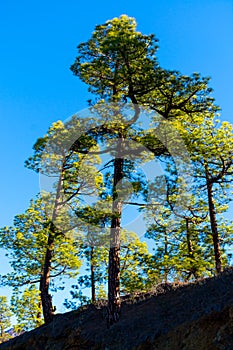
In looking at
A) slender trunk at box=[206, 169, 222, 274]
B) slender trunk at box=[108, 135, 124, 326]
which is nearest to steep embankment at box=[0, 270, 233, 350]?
slender trunk at box=[108, 135, 124, 326]

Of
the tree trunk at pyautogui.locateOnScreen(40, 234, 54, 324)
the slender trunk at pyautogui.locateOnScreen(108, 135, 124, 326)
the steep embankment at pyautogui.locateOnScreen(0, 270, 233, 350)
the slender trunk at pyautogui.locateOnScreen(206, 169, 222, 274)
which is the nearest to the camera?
the steep embankment at pyautogui.locateOnScreen(0, 270, 233, 350)

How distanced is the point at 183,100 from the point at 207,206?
6.93 m

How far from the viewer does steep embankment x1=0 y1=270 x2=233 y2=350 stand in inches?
336

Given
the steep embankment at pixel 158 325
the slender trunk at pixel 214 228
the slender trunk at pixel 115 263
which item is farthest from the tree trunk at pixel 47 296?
the slender trunk at pixel 214 228

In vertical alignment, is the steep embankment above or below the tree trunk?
below

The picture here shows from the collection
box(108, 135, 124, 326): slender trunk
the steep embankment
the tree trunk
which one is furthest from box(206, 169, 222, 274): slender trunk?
the tree trunk

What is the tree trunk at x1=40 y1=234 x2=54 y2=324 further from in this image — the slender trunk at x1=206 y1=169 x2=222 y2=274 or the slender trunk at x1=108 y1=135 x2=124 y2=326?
the slender trunk at x1=206 y1=169 x2=222 y2=274

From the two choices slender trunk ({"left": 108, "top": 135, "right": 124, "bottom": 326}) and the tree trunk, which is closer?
slender trunk ({"left": 108, "top": 135, "right": 124, "bottom": 326})

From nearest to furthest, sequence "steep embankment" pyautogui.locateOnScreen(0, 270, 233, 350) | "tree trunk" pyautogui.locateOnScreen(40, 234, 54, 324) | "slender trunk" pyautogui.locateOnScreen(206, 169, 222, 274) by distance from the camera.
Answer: "steep embankment" pyautogui.locateOnScreen(0, 270, 233, 350) → "slender trunk" pyautogui.locateOnScreen(206, 169, 222, 274) → "tree trunk" pyautogui.locateOnScreen(40, 234, 54, 324)

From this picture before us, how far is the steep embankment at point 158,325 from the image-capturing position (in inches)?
336

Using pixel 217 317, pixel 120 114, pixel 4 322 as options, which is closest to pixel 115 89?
pixel 120 114

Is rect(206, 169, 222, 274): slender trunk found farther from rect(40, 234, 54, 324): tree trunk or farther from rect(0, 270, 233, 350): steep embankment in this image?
rect(40, 234, 54, 324): tree trunk

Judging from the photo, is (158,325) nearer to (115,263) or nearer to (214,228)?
(115,263)

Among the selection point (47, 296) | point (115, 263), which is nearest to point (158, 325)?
point (115, 263)
